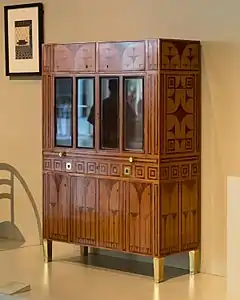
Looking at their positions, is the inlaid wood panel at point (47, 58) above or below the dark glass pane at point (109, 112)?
above

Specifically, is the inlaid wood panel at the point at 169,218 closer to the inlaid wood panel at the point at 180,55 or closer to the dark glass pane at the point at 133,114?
the dark glass pane at the point at 133,114

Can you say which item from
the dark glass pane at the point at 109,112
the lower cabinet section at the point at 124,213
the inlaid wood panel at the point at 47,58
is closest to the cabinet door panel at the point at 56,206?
the lower cabinet section at the point at 124,213

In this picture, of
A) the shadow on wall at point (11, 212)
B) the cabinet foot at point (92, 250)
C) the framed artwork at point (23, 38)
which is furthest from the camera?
the shadow on wall at point (11, 212)

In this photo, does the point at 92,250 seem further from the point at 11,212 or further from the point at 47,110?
the point at 47,110

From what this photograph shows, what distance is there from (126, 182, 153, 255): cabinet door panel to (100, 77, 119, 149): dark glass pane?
327mm

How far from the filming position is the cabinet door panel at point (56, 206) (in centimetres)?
539

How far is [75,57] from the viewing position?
528 cm

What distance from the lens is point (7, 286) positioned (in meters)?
4.82

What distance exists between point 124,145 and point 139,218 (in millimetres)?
473

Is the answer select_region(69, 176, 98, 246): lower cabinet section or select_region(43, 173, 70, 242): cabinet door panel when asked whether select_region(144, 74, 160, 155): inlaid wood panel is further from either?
select_region(43, 173, 70, 242): cabinet door panel

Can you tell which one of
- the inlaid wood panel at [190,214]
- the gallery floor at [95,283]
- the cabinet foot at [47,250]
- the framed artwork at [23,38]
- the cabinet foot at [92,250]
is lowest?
the gallery floor at [95,283]

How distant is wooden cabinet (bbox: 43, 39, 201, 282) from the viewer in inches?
193

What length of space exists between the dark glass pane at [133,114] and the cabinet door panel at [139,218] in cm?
26

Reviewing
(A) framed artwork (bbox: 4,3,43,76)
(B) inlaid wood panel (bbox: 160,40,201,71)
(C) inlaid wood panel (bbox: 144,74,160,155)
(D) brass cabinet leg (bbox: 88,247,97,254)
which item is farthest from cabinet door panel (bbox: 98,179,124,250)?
(A) framed artwork (bbox: 4,3,43,76)
